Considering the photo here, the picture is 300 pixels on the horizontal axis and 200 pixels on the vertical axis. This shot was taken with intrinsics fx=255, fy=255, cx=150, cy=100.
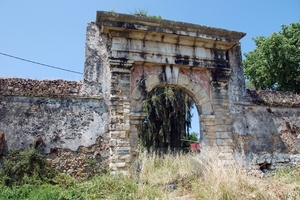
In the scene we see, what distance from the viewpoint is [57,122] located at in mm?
5672

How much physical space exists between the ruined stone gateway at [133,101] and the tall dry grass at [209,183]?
0.64 meters

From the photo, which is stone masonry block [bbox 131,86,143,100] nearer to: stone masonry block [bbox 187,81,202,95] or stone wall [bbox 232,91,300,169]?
stone masonry block [bbox 187,81,202,95]

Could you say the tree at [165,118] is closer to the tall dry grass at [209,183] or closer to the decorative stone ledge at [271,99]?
the decorative stone ledge at [271,99]

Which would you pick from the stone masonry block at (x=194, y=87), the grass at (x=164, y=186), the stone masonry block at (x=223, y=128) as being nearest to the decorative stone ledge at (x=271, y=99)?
the stone masonry block at (x=223, y=128)

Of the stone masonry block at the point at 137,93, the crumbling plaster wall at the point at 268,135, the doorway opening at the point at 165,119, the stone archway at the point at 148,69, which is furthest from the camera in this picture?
the doorway opening at the point at 165,119

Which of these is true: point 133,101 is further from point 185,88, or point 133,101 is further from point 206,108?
point 206,108

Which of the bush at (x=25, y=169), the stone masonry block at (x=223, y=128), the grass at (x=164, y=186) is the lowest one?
the grass at (x=164, y=186)

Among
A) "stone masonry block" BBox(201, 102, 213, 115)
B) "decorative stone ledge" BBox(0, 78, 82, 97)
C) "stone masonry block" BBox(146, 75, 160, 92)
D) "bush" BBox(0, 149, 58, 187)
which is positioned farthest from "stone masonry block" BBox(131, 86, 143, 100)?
"bush" BBox(0, 149, 58, 187)

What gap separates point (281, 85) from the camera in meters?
15.4

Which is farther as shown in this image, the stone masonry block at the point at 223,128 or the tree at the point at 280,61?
the tree at the point at 280,61

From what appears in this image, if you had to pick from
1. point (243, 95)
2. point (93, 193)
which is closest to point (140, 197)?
point (93, 193)

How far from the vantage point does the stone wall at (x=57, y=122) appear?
17.8ft

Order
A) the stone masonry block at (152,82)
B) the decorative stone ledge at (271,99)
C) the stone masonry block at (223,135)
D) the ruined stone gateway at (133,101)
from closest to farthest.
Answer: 1. the ruined stone gateway at (133,101)
2. the stone masonry block at (152,82)
3. the stone masonry block at (223,135)
4. the decorative stone ledge at (271,99)

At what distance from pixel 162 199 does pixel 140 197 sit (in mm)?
435
